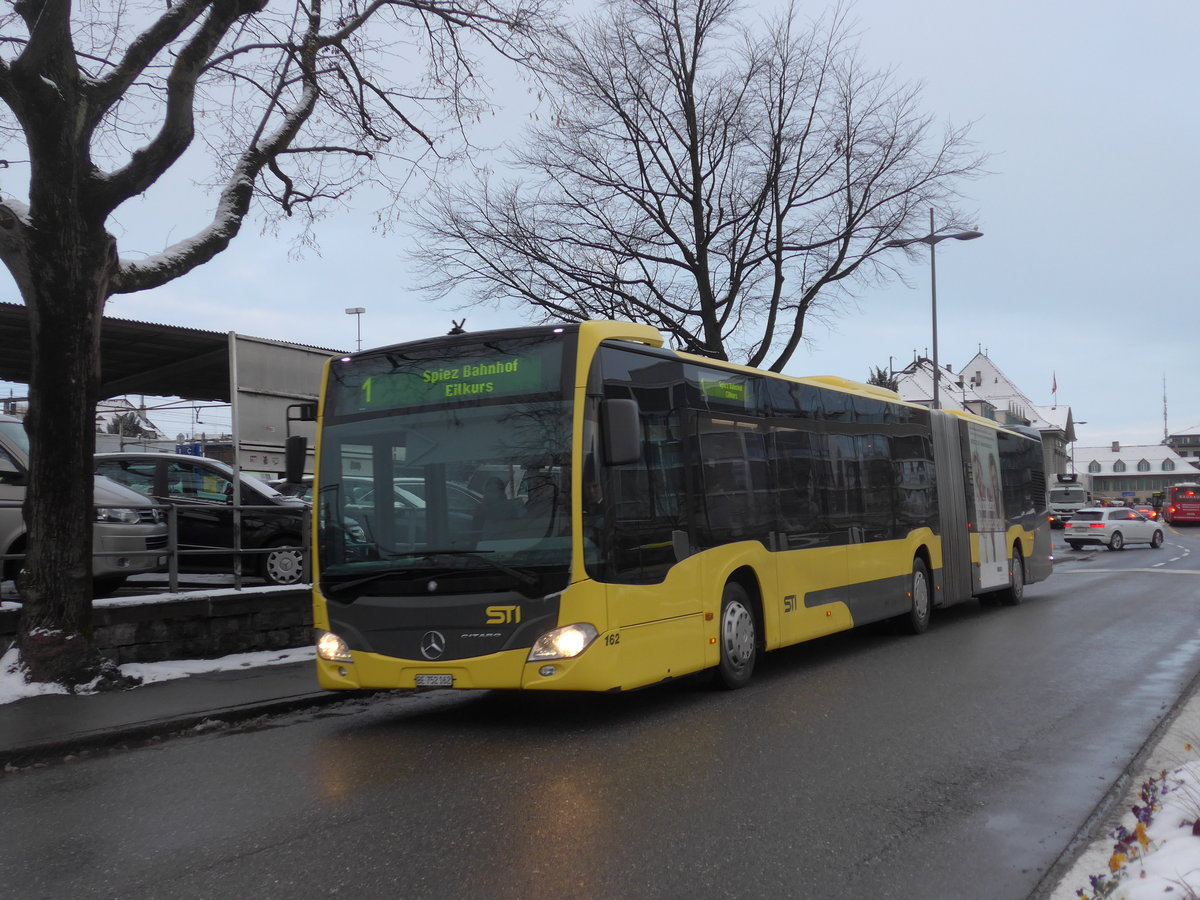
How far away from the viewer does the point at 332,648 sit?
8.04 m

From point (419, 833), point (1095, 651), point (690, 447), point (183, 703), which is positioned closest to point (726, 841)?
point (419, 833)

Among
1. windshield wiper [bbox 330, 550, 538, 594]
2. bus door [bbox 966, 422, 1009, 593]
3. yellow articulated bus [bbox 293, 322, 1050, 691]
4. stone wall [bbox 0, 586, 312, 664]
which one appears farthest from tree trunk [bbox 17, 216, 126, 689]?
bus door [bbox 966, 422, 1009, 593]

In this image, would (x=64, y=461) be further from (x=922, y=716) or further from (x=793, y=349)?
(x=793, y=349)

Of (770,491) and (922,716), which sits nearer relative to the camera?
(922,716)

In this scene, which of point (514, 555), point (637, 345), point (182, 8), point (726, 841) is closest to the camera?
point (726, 841)

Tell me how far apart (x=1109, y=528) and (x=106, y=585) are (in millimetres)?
37138

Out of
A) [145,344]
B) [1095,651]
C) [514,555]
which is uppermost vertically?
[145,344]

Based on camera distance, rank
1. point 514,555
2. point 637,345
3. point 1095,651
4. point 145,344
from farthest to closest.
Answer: point 145,344, point 1095,651, point 637,345, point 514,555

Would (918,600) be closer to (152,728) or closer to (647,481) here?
(647,481)

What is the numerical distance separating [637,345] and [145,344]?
7364 millimetres

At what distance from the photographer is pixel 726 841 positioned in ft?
16.2

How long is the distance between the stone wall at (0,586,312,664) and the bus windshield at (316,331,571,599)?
3.08 meters

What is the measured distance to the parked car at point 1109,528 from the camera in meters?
40.5

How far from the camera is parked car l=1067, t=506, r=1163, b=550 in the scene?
4053cm
